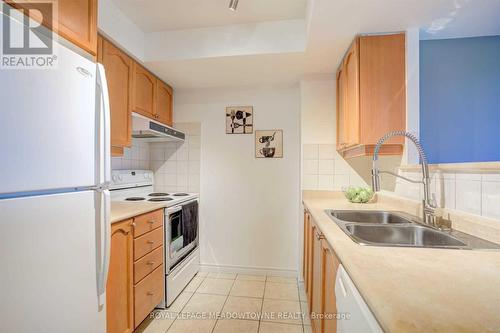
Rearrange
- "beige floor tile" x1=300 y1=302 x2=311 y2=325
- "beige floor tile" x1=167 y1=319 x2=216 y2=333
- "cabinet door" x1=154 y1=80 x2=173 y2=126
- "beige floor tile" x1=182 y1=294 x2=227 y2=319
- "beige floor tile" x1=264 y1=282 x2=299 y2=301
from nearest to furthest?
"beige floor tile" x1=167 y1=319 x2=216 y2=333, "beige floor tile" x1=300 y1=302 x2=311 y2=325, "beige floor tile" x1=182 y1=294 x2=227 y2=319, "beige floor tile" x1=264 y1=282 x2=299 y2=301, "cabinet door" x1=154 y1=80 x2=173 y2=126

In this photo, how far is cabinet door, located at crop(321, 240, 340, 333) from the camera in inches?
40.2

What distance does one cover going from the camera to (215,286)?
95.9 inches

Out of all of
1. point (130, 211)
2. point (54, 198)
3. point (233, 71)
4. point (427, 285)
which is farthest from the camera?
point (233, 71)

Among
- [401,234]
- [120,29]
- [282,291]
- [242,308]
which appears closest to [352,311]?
[401,234]

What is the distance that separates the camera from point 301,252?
2.55m

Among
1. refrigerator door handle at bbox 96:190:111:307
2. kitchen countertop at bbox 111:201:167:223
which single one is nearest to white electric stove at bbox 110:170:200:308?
kitchen countertop at bbox 111:201:167:223

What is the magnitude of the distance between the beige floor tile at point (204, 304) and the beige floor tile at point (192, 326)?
0.08 meters

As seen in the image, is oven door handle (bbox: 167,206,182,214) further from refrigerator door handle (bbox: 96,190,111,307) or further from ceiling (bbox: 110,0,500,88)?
ceiling (bbox: 110,0,500,88)

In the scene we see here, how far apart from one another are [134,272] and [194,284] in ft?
3.30

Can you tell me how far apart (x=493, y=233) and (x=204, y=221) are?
7.99 ft

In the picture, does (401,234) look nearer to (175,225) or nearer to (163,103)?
(175,225)

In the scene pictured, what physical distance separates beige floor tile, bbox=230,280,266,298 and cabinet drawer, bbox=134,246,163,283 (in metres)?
0.82

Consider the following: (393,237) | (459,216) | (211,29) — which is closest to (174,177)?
(211,29)

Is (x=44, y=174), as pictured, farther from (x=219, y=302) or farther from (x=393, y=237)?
(x=219, y=302)
